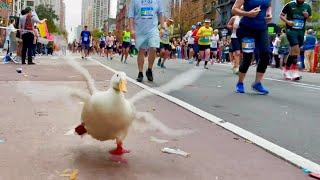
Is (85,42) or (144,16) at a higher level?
(144,16)

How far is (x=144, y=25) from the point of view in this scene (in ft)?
35.4

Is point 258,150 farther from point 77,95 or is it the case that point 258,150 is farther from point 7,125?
point 7,125

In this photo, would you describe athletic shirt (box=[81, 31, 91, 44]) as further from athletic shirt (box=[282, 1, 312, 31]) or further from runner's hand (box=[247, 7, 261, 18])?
runner's hand (box=[247, 7, 261, 18])

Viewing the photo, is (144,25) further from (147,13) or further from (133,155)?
(133,155)

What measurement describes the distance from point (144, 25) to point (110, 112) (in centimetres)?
728

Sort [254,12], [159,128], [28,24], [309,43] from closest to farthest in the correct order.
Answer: [159,128], [254,12], [28,24], [309,43]

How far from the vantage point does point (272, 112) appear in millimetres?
7055

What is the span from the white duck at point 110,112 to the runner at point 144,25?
6915mm

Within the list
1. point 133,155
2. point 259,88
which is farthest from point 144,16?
point 133,155

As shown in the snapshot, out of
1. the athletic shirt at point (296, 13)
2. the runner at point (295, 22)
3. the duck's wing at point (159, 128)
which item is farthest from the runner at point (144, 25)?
the duck's wing at point (159, 128)

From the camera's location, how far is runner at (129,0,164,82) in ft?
35.3

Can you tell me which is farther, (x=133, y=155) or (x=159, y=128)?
(x=159, y=128)

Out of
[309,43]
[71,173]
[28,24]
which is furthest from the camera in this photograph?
[309,43]

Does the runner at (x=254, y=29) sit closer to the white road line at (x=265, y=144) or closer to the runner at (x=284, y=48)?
the white road line at (x=265, y=144)
